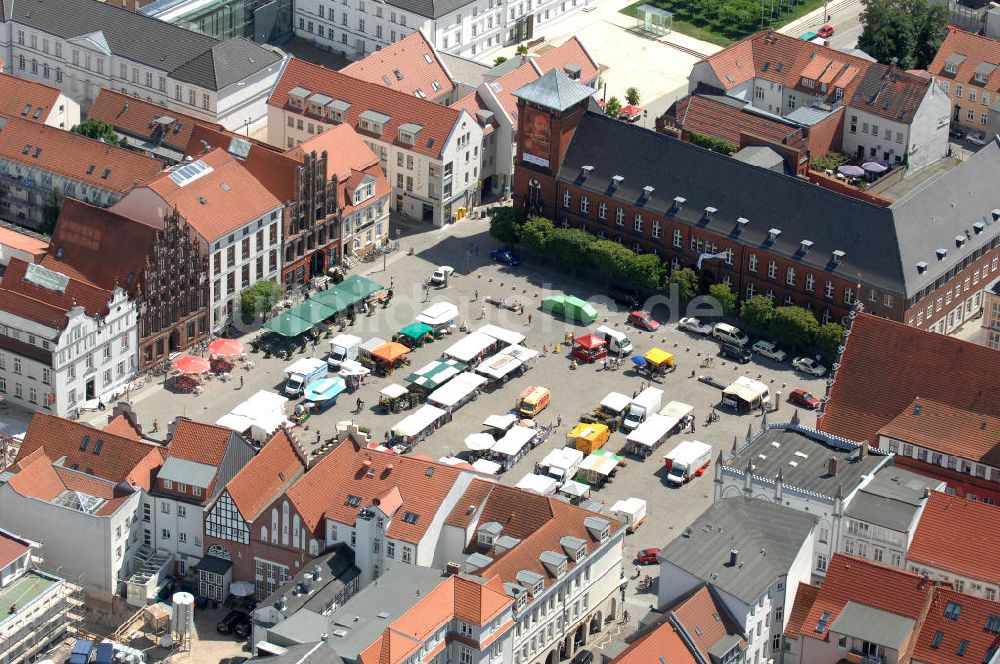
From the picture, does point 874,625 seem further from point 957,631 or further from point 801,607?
point 801,607

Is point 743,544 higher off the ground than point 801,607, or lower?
higher

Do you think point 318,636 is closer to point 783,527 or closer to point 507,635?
point 507,635

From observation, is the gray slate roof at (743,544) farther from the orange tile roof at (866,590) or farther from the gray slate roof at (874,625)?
the gray slate roof at (874,625)

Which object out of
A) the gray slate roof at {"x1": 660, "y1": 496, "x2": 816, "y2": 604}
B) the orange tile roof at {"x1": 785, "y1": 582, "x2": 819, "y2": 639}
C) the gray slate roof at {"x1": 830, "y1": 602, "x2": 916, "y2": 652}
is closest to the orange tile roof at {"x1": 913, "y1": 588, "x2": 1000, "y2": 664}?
the gray slate roof at {"x1": 830, "y1": 602, "x2": 916, "y2": 652}

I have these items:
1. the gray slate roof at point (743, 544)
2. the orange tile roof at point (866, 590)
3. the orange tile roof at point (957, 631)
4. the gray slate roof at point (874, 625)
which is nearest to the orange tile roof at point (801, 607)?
the orange tile roof at point (866, 590)

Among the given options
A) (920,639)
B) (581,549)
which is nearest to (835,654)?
(920,639)

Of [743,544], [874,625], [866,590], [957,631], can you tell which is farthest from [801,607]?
[957,631]
